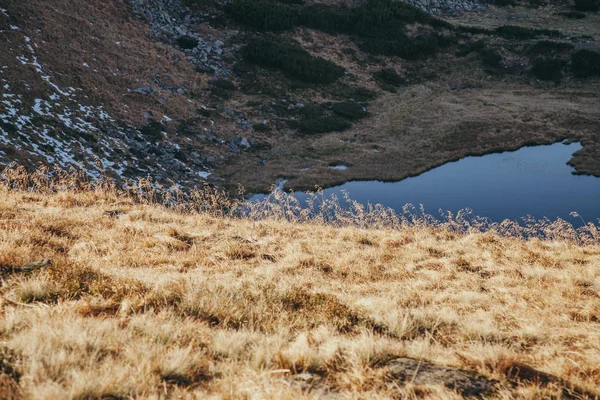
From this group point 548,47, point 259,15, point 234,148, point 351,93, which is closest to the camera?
point 234,148

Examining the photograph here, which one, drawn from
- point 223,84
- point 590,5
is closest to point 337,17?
point 223,84

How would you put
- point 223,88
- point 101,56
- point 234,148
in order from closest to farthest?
point 234,148, point 101,56, point 223,88

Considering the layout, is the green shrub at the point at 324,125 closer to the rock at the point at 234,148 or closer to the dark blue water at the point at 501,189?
the rock at the point at 234,148

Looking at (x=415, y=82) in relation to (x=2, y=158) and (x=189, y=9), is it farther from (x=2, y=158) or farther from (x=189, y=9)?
(x=2, y=158)

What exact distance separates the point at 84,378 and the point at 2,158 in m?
18.3

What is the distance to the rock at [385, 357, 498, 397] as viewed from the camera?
3.05 metres

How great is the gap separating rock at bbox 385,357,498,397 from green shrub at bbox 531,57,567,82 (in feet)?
163

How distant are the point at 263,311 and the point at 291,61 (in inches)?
1488

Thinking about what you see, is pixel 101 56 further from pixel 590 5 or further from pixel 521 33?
pixel 590 5

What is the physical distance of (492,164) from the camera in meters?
29.5

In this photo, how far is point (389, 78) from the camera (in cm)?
4338

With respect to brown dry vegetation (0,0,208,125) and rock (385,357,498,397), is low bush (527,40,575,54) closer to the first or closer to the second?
brown dry vegetation (0,0,208,125)

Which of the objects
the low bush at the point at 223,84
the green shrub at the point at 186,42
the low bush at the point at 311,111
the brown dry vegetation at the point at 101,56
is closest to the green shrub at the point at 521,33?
the low bush at the point at 311,111

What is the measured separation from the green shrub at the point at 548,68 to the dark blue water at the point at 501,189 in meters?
16.9
